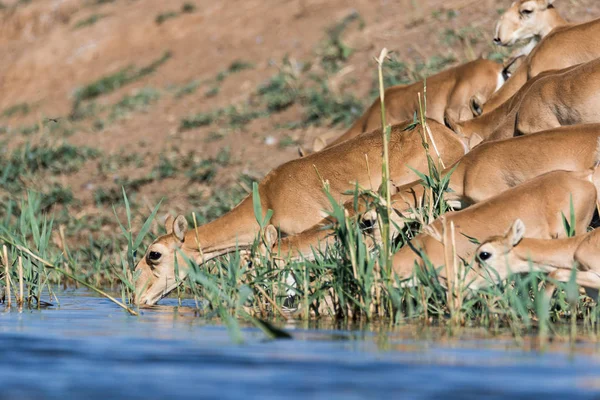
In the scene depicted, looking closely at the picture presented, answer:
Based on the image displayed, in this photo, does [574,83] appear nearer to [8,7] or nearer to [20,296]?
[20,296]

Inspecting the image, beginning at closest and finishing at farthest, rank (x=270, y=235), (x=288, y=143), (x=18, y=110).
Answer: (x=270, y=235), (x=288, y=143), (x=18, y=110)

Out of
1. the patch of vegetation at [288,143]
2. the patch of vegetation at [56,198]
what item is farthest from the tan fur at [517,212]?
the patch of vegetation at [56,198]

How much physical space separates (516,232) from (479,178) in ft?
4.82

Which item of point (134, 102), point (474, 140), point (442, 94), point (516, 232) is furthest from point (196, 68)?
point (516, 232)

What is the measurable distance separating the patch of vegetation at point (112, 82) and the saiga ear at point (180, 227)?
15.1 m

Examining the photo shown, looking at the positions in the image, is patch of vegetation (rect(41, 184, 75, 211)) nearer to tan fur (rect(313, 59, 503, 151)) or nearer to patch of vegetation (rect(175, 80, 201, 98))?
A: tan fur (rect(313, 59, 503, 151))

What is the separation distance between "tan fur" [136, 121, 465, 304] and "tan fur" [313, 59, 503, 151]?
2.03 meters

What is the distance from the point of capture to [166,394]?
437cm

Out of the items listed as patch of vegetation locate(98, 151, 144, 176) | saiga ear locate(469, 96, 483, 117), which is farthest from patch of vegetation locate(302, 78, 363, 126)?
saiga ear locate(469, 96, 483, 117)

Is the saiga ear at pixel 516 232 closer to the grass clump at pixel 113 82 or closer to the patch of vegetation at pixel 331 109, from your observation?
the patch of vegetation at pixel 331 109

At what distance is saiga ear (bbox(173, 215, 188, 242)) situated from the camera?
9.34 m

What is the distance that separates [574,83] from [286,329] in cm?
388

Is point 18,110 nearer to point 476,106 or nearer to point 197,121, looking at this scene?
point 197,121

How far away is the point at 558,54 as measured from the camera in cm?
1094
